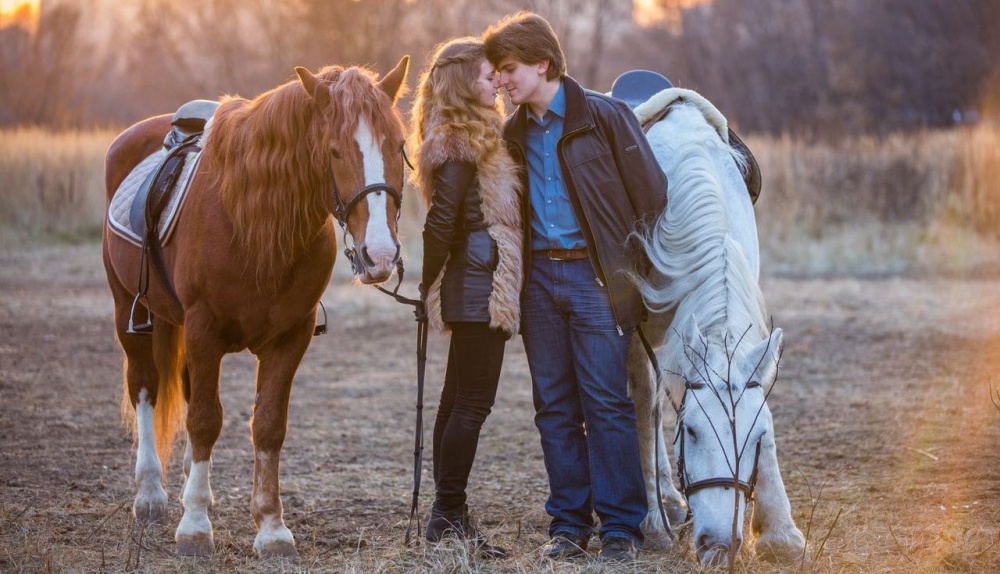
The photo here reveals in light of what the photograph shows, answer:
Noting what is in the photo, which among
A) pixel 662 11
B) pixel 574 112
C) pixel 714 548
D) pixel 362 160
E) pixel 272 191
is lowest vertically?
pixel 714 548

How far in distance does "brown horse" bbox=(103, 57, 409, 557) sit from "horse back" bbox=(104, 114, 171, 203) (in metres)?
0.95

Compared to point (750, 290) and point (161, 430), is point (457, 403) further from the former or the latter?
point (161, 430)

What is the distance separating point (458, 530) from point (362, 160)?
1.36 meters

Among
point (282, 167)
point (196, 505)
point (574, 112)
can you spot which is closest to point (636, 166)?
point (574, 112)

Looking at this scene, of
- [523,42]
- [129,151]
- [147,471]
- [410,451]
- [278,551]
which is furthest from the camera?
[410,451]

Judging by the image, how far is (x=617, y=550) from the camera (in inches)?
137

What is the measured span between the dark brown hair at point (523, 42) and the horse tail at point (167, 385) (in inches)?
77.6

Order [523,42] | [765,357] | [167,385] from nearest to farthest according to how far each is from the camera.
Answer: [765,357], [523,42], [167,385]

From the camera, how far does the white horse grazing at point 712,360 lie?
3166 millimetres

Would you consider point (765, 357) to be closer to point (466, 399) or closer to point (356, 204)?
point (466, 399)

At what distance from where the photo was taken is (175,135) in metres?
4.68

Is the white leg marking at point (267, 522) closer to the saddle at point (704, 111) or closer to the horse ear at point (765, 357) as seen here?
the horse ear at point (765, 357)

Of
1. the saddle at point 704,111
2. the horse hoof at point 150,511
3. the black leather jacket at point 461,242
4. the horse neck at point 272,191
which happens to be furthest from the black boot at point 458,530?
the saddle at point 704,111

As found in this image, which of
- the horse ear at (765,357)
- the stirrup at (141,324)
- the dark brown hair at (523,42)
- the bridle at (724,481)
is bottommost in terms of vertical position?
the bridle at (724,481)
